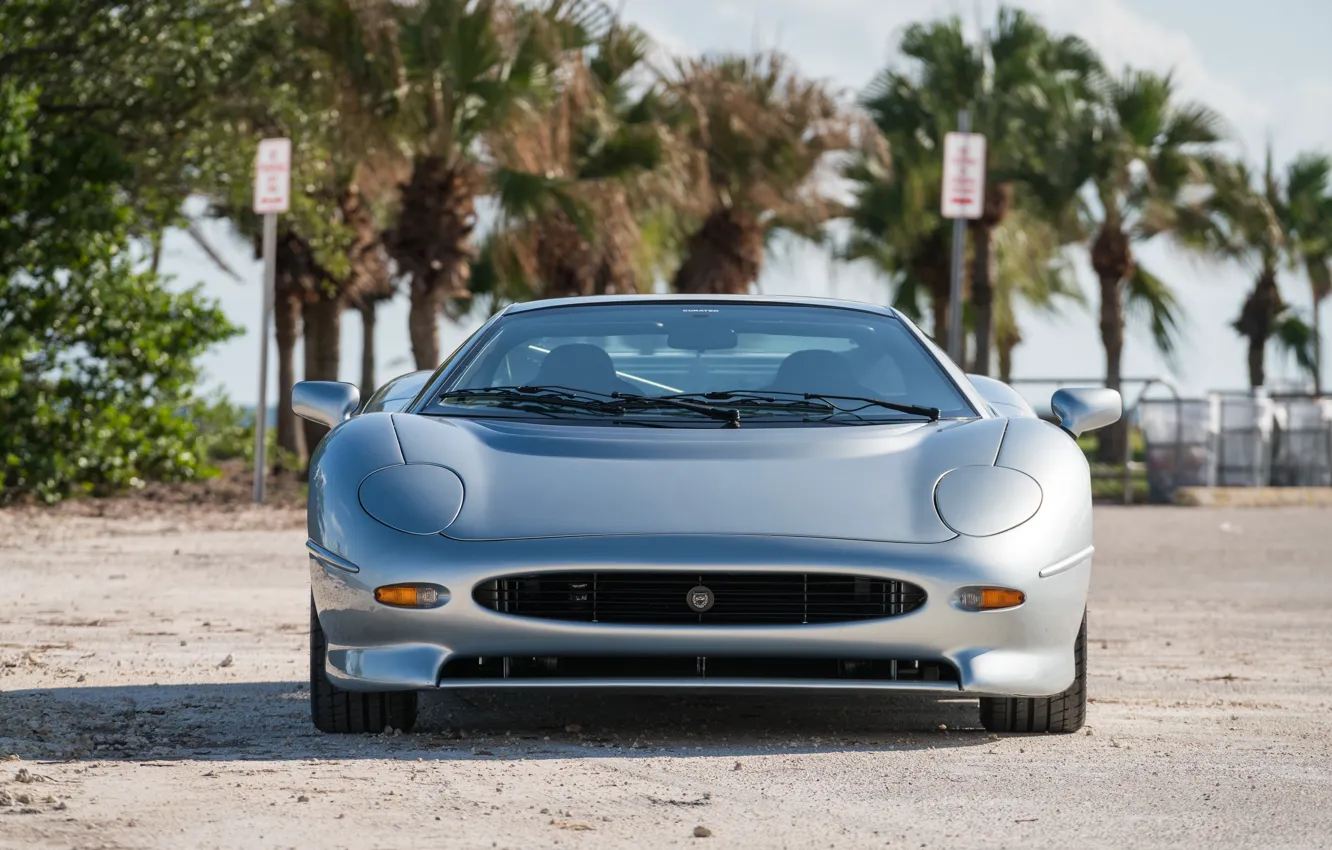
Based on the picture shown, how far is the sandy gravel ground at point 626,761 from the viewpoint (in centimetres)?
392

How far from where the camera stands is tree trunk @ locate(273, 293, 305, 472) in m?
25.8

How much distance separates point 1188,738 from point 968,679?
2.99 ft

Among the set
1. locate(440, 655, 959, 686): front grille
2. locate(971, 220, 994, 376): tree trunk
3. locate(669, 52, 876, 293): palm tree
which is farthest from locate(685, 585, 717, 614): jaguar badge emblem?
locate(971, 220, 994, 376): tree trunk

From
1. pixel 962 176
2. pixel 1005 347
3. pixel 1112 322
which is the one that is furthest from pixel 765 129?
pixel 1005 347

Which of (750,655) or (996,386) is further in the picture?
(996,386)

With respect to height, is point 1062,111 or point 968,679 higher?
point 1062,111

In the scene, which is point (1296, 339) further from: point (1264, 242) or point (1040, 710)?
point (1040, 710)

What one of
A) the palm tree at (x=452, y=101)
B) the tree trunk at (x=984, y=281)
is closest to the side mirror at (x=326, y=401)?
the palm tree at (x=452, y=101)

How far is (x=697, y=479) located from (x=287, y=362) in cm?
2264

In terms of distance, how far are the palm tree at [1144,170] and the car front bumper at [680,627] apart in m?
22.1

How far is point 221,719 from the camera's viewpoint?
544 cm

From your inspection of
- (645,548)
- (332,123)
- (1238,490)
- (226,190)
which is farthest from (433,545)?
(1238,490)

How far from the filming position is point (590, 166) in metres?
23.9

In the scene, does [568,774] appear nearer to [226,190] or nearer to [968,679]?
[968,679]
